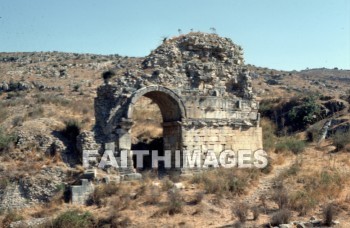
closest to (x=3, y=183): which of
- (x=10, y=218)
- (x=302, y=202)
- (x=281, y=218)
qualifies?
(x=10, y=218)

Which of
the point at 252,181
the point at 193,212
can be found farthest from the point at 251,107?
the point at 193,212

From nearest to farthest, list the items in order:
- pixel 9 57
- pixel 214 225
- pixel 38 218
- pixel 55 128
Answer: pixel 214 225 → pixel 38 218 → pixel 55 128 → pixel 9 57

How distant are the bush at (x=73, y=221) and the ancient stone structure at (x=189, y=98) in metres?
4.10

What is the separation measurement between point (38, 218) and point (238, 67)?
10.5 metres

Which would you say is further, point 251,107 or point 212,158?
point 251,107

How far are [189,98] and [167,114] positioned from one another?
144 cm

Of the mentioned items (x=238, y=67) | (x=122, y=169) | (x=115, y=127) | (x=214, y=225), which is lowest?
(x=214, y=225)

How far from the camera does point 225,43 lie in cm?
1806

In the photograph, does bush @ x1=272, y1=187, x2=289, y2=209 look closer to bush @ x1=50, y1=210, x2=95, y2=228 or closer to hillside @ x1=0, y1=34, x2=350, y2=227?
hillside @ x1=0, y1=34, x2=350, y2=227

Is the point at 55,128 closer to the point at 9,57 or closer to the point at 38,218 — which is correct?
the point at 38,218

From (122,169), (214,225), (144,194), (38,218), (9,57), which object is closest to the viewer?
(214,225)

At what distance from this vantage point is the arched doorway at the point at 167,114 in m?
15.3

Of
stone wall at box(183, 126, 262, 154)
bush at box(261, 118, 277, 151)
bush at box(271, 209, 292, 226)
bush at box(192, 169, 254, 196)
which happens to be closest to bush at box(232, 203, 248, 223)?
bush at box(271, 209, 292, 226)

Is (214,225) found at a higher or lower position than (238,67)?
lower
